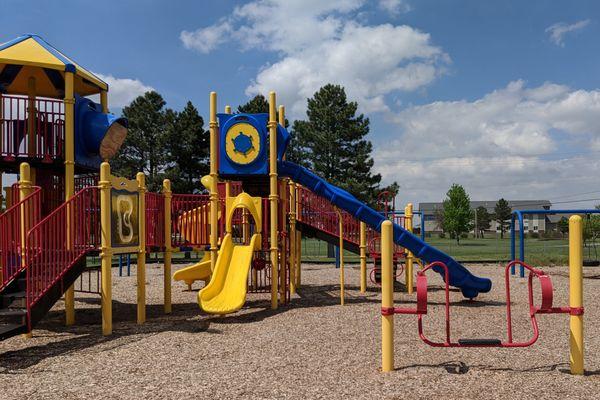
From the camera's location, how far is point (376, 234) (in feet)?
49.6

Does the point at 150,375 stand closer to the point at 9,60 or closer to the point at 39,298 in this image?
the point at 39,298

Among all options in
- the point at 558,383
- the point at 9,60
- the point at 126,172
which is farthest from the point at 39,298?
the point at 126,172

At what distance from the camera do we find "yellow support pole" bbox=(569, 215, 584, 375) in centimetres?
579

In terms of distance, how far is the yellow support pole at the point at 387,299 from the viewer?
5.91m

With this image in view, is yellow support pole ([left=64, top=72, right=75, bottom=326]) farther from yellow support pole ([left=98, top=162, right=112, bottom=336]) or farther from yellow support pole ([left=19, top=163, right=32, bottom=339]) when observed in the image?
yellow support pole ([left=98, top=162, right=112, bottom=336])

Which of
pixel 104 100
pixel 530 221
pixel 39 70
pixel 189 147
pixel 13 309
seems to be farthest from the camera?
pixel 530 221

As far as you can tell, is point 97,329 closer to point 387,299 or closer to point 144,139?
point 387,299

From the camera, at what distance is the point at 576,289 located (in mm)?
5930

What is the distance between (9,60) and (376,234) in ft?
33.9

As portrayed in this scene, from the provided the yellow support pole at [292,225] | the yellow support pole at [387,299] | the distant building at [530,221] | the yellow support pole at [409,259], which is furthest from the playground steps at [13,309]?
the distant building at [530,221]

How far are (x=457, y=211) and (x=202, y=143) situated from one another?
2577 centimetres

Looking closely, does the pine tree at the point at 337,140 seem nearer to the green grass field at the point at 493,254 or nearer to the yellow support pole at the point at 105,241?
the green grass field at the point at 493,254

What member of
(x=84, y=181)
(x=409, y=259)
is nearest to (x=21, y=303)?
(x=84, y=181)

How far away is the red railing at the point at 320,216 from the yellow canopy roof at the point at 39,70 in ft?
20.0
